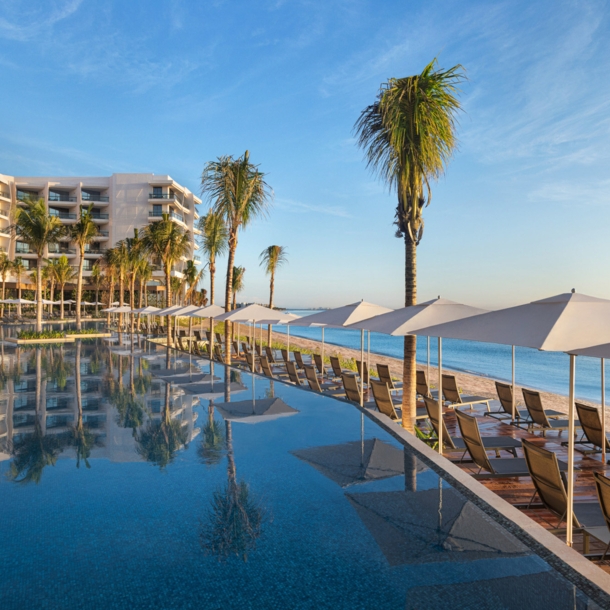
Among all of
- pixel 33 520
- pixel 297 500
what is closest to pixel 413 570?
pixel 297 500

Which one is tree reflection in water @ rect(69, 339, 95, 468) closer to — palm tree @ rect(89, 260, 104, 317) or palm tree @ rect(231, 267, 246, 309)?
palm tree @ rect(231, 267, 246, 309)

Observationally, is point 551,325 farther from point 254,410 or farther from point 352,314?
point 352,314

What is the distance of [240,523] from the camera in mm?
4398

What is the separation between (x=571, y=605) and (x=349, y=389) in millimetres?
7398

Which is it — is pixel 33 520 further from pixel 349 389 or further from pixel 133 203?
pixel 133 203

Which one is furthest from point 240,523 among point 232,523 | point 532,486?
point 532,486

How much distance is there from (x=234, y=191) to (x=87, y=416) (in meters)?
9.36

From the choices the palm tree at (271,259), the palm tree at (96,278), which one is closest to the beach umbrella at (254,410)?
the palm tree at (271,259)

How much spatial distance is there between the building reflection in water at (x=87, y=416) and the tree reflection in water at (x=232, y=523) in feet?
4.51

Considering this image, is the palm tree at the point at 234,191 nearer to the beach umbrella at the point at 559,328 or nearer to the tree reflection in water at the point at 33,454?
the tree reflection in water at the point at 33,454

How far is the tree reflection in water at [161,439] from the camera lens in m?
6.39

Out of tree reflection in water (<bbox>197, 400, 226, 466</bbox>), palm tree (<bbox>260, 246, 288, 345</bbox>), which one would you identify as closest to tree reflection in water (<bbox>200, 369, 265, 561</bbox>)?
tree reflection in water (<bbox>197, 400, 226, 466</bbox>)

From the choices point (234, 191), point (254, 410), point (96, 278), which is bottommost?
point (254, 410)

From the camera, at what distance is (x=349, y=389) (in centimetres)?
1038
